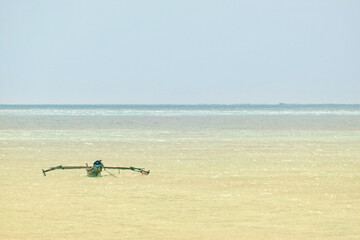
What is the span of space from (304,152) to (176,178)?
40.9 ft

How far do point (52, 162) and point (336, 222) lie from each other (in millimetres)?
16307

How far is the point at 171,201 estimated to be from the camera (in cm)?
1691

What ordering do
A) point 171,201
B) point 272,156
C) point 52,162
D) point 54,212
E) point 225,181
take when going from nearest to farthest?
point 54,212 → point 171,201 → point 225,181 → point 52,162 → point 272,156

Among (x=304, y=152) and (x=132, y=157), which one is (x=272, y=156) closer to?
(x=304, y=152)

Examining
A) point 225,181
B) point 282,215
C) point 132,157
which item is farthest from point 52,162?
point 282,215

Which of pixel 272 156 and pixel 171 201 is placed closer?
pixel 171 201

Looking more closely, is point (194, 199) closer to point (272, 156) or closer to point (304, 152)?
point (272, 156)

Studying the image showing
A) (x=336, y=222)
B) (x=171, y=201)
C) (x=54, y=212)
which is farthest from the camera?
(x=171, y=201)

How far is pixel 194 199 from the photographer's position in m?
17.2

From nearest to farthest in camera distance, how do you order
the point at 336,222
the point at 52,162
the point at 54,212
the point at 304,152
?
1. the point at 336,222
2. the point at 54,212
3. the point at 52,162
4. the point at 304,152

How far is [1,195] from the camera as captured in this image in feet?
58.3

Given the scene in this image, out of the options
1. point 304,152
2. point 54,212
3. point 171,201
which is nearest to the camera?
point 54,212

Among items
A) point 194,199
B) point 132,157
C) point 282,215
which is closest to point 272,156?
point 132,157

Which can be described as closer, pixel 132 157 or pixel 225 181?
pixel 225 181
